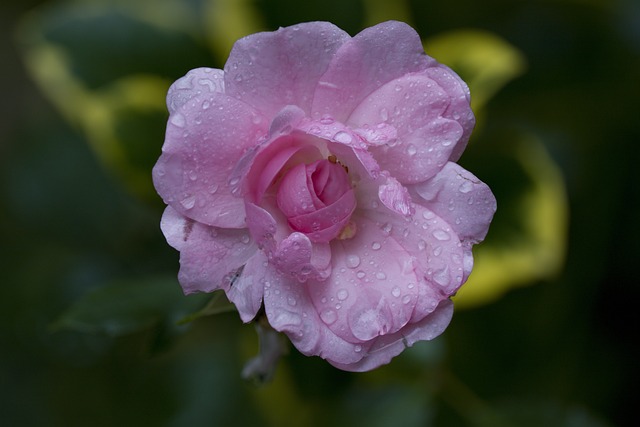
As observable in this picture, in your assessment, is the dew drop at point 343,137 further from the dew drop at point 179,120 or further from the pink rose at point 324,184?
the dew drop at point 179,120

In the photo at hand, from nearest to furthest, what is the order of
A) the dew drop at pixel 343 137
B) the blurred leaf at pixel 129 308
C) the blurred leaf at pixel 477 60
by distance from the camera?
the dew drop at pixel 343 137
the blurred leaf at pixel 129 308
the blurred leaf at pixel 477 60

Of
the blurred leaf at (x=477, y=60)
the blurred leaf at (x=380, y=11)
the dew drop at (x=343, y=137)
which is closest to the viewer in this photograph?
the dew drop at (x=343, y=137)

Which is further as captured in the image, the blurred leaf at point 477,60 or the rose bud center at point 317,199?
the blurred leaf at point 477,60

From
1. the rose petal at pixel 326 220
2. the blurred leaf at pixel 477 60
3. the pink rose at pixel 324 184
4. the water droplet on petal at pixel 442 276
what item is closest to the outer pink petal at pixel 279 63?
the pink rose at pixel 324 184

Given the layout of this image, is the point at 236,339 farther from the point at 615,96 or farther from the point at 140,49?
the point at 615,96

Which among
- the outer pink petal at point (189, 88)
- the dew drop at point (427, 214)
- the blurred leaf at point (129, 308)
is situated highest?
the outer pink petal at point (189, 88)

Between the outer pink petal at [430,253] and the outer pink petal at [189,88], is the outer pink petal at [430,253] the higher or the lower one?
the lower one

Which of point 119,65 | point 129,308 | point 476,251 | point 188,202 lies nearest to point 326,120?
point 188,202

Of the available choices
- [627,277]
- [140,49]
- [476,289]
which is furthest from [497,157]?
[140,49]
